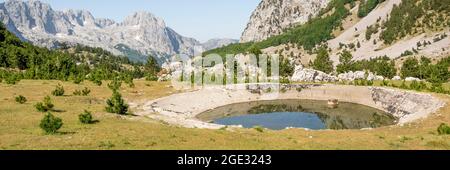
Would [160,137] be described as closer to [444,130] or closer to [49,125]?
[49,125]

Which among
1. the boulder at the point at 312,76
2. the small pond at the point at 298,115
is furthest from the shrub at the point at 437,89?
the boulder at the point at 312,76

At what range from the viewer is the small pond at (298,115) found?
92.8 meters

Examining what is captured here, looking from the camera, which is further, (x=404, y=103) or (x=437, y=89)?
(x=437, y=89)

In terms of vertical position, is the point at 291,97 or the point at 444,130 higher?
the point at 444,130

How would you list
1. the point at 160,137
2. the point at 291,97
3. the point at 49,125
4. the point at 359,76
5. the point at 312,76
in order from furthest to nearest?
1. the point at 359,76
2. the point at 312,76
3. the point at 291,97
4. the point at 160,137
5. the point at 49,125

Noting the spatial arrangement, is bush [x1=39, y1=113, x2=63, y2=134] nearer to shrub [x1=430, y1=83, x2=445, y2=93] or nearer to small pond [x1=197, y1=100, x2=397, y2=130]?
small pond [x1=197, y1=100, x2=397, y2=130]

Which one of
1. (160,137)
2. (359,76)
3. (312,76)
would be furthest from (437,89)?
(160,137)

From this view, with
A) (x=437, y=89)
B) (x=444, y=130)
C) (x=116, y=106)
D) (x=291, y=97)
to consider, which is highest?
(x=437, y=89)

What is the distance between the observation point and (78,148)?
37.7m

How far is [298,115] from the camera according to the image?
349 feet

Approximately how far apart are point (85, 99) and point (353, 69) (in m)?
131

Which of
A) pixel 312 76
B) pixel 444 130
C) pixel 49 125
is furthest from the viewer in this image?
pixel 312 76

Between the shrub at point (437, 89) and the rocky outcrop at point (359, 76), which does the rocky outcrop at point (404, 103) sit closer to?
the shrub at point (437, 89)

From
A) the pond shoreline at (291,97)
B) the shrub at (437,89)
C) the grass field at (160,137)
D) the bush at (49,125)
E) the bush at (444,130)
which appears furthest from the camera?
the shrub at (437,89)
